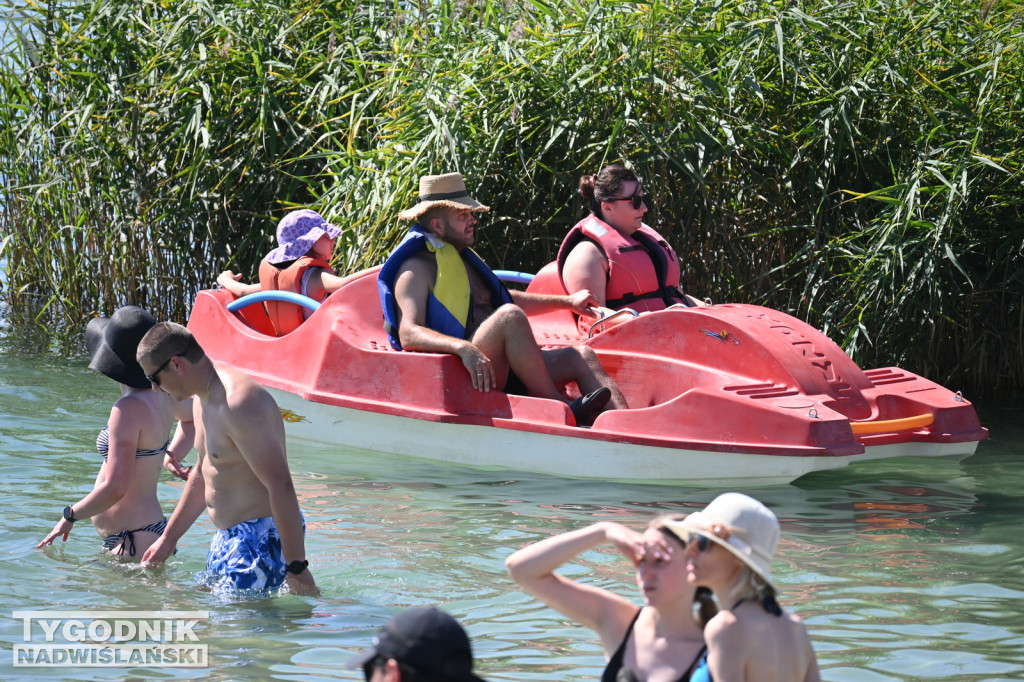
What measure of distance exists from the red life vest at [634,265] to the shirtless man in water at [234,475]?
11.1ft

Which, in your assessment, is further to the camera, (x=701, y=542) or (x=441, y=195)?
(x=441, y=195)

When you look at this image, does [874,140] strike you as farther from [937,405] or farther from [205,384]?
[205,384]

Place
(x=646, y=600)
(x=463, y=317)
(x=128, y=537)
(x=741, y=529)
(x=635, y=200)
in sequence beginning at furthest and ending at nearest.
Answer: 1. (x=635, y=200)
2. (x=463, y=317)
3. (x=128, y=537)
4. (x=646, y=600)
5. (x=741, y=529)

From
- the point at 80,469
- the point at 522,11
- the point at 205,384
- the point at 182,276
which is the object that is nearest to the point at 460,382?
the point at 80,469

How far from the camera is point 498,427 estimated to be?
6.17m

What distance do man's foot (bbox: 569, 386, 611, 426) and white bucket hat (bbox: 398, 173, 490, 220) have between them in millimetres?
1065

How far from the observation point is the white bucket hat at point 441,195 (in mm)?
6359

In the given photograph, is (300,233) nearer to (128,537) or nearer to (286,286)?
(286,286)

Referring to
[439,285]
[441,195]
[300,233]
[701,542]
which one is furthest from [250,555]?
[300,233]

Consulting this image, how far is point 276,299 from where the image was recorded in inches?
292

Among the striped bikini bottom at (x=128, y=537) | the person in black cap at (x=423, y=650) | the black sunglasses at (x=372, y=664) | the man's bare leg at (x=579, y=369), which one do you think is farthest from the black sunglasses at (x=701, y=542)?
the man's bare leg at (x=579, y=369)

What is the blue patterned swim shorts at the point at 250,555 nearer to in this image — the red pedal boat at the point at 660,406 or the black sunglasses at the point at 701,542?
the black sunglasses at the point at 701,542

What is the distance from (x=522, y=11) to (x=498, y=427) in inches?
138

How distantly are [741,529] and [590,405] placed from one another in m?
3.85
